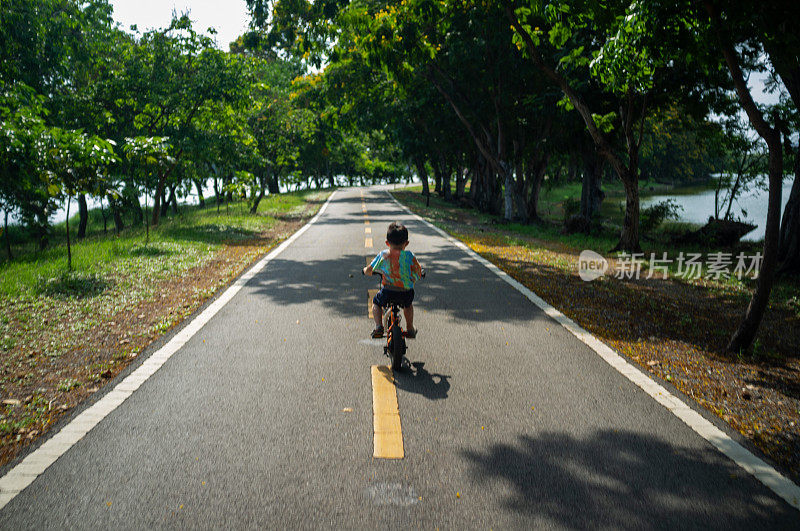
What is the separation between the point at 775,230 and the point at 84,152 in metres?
10.9

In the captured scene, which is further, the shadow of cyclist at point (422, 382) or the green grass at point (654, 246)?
the green grass at point (654, 246)

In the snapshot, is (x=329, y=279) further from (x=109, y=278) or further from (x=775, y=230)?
(x=775, y=230)

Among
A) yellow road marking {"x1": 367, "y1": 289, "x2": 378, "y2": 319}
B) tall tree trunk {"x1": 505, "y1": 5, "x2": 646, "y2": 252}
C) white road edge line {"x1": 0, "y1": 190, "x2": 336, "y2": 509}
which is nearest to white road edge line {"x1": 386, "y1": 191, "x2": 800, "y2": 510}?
Result: yellow road marking {"x1": 367, "y1": 289, "x2": 378, "y2": 319}

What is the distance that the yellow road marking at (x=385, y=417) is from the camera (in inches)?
140

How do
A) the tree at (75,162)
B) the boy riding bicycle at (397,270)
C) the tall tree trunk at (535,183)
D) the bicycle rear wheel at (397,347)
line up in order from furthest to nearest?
the tall tree trunk at (535,183)
the tree at (75,162)
the boy riding bicycle at (397,270)
the bicycle rear wheel at (397,347)

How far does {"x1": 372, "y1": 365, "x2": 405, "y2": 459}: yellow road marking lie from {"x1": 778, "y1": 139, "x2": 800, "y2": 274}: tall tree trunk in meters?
10.2

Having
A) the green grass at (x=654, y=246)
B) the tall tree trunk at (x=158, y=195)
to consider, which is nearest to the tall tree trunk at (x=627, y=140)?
the green grass at (x=654, y=246)

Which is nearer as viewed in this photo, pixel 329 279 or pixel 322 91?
pixel 329 279

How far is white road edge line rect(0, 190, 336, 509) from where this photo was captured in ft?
10.6

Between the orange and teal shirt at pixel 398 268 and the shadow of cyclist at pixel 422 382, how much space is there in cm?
78

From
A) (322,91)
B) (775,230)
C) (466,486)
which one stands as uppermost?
(322,91)

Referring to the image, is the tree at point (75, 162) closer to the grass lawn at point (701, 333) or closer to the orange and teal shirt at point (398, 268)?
the orange and teal shirt at point (398, 268)

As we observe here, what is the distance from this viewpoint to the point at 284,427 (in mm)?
3887

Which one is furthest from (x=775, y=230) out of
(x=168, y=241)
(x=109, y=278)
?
(x=168, y=241)
